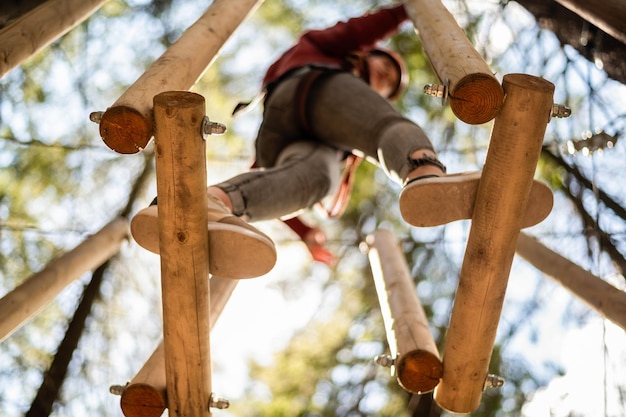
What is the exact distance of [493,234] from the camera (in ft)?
6.23

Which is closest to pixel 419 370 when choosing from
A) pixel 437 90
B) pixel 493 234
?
pixel 493 234

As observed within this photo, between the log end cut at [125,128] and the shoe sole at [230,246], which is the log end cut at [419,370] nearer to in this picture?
the shoe sole at [230,246]

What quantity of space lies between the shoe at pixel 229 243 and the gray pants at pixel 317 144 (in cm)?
27

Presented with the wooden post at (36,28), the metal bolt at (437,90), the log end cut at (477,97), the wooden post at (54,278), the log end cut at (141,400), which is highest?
the wooden post at (36,28)

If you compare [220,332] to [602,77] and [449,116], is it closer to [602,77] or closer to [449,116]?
[449,116]

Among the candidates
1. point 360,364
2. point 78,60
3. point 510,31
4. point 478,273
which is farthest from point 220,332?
point 478,273

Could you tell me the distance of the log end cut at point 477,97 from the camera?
1.74 meters

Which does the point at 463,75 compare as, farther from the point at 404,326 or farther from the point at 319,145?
the point at 319,145

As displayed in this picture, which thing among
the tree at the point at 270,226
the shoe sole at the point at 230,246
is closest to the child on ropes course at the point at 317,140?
the shoe sole at the point at 230,246

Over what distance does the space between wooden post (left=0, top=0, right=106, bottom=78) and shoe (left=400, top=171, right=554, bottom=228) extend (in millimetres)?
1126

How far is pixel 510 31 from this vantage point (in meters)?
3.49

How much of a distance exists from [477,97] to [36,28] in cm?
130

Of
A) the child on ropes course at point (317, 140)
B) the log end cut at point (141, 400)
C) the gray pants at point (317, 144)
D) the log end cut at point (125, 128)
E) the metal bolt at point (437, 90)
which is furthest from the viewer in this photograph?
the gray pants at point (317, 144)

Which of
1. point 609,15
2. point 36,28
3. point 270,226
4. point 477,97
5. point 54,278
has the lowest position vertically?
point 477,97
